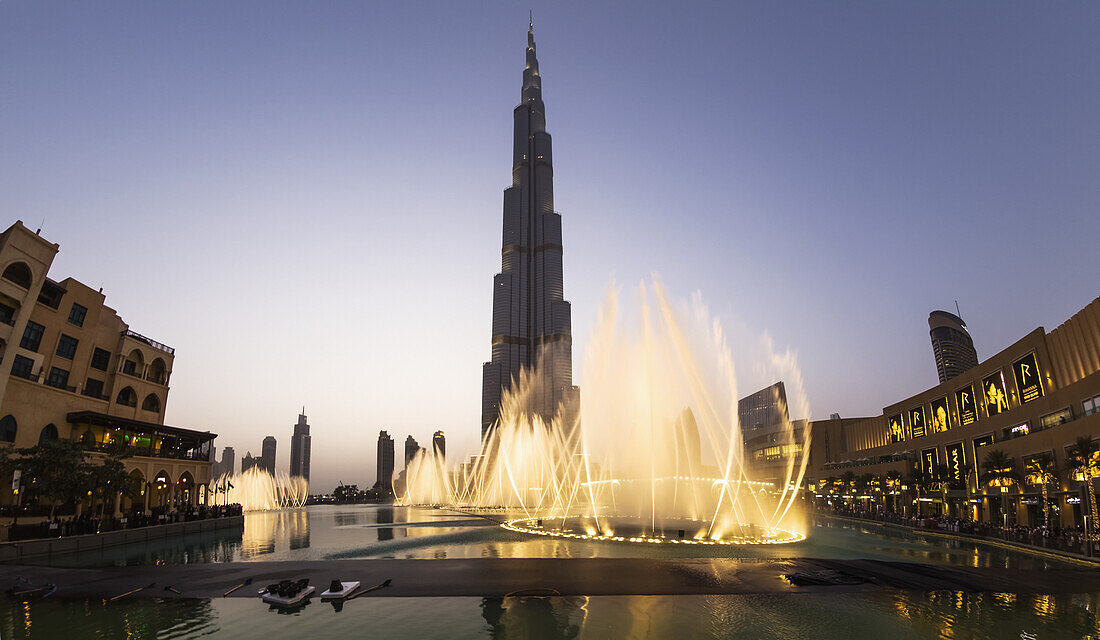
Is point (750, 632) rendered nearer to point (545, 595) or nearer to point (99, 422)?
point (545, 595)

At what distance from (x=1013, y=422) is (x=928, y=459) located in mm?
26710

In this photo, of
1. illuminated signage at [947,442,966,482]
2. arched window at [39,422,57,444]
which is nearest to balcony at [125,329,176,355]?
arched window at [39,422,57,444]

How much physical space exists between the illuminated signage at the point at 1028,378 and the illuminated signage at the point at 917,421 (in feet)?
103

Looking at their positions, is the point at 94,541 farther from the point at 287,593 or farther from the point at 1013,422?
the point at 1013,422

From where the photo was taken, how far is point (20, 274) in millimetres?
54688

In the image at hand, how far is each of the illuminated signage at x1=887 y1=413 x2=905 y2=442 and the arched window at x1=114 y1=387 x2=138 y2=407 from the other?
117714mm

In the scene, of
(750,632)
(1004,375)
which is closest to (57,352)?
(750,632)

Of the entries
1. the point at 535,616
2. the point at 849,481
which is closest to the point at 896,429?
the point at 849,481

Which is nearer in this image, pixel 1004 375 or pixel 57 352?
pixel 57 352

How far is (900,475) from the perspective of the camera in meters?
94.8

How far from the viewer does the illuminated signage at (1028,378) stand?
65625 mm

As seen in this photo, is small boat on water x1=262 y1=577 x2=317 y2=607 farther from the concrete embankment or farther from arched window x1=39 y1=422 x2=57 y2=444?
arched window x1=39 y1=422 x2=57 y2=444

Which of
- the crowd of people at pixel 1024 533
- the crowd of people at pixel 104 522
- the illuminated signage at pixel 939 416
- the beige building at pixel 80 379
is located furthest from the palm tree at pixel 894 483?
the beige building at pixel 80 379

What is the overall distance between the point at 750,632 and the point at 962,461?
254 feet
